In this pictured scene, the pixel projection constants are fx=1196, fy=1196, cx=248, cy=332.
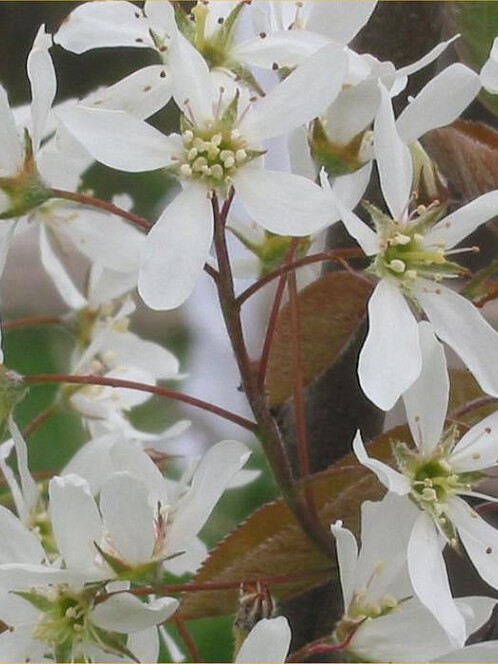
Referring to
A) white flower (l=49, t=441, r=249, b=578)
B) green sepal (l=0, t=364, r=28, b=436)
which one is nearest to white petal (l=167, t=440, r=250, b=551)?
white flower (l=49, t=441, r=249, b=578)

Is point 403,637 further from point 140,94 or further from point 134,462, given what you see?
point 140,94

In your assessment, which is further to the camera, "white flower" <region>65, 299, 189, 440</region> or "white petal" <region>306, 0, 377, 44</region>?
"white flower" <region>65, 299, 189, 440</region>

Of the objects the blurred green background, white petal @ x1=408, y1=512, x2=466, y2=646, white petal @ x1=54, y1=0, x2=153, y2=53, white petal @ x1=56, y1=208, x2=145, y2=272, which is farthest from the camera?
the blurred green background

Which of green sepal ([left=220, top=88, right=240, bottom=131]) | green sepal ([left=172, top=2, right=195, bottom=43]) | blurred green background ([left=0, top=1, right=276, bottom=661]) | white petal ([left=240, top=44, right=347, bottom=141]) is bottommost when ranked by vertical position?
A: blurred green background ([left=0, top=1, right=276, bottom=661])

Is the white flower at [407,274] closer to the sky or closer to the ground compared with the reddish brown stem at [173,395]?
closer to the sky

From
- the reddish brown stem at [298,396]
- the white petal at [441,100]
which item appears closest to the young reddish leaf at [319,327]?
the reddish brown stem at [298,396]

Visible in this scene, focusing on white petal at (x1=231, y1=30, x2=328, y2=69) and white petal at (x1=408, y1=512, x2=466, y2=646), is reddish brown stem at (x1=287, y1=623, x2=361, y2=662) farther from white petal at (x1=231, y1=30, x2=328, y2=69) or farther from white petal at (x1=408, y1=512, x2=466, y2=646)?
white petal at (x1=231, y1=30, x2=328, y2=69)

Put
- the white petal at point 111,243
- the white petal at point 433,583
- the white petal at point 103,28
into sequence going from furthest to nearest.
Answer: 1. the white petal at point 111,243
2. the white petal at point 103,28
3. the white petal at point 433,583

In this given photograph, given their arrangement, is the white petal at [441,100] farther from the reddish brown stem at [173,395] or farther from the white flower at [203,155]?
the reddish brown stem at [173,395]
